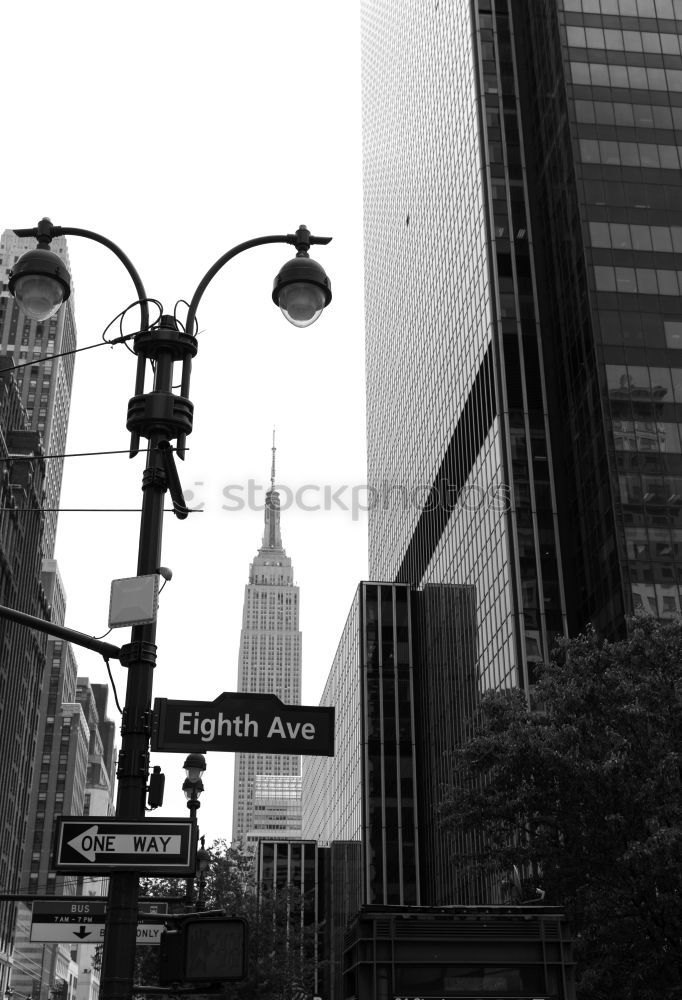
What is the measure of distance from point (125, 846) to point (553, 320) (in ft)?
230

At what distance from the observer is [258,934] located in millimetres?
45250

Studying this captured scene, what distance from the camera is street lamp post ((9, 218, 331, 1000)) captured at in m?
8.32

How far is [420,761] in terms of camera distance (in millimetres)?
90375

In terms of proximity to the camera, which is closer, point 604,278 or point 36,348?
point 604,278

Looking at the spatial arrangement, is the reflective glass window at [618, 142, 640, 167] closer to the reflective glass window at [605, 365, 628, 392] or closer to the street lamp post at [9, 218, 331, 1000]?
the reflective glass window at [605, 365, 628, 392]

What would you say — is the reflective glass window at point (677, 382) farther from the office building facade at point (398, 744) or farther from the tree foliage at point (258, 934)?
the tree foliage at point (258, 934)

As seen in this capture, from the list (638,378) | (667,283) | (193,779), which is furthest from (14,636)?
(193,779)

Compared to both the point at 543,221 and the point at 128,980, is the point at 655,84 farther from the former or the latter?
the point at 128,980

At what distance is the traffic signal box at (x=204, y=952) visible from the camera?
25.0ft

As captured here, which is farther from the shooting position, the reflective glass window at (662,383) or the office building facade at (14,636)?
the office building facade at (14,636)

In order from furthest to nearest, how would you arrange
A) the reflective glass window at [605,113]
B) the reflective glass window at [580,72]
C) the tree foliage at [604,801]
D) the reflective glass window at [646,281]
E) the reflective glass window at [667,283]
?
the reflective glass window at [580,72]
the reflective glass window at [605,113]
the reflective glass window at [667,283]
the reflective glass window at [646,281]
the tree foliage at [604,801]

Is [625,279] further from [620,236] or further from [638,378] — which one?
[638,378]

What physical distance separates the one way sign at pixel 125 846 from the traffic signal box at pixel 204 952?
0.84 m

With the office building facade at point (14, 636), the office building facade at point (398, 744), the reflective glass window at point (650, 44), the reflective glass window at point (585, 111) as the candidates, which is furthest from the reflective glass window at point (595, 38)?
the office building facade at point (14, 636)
